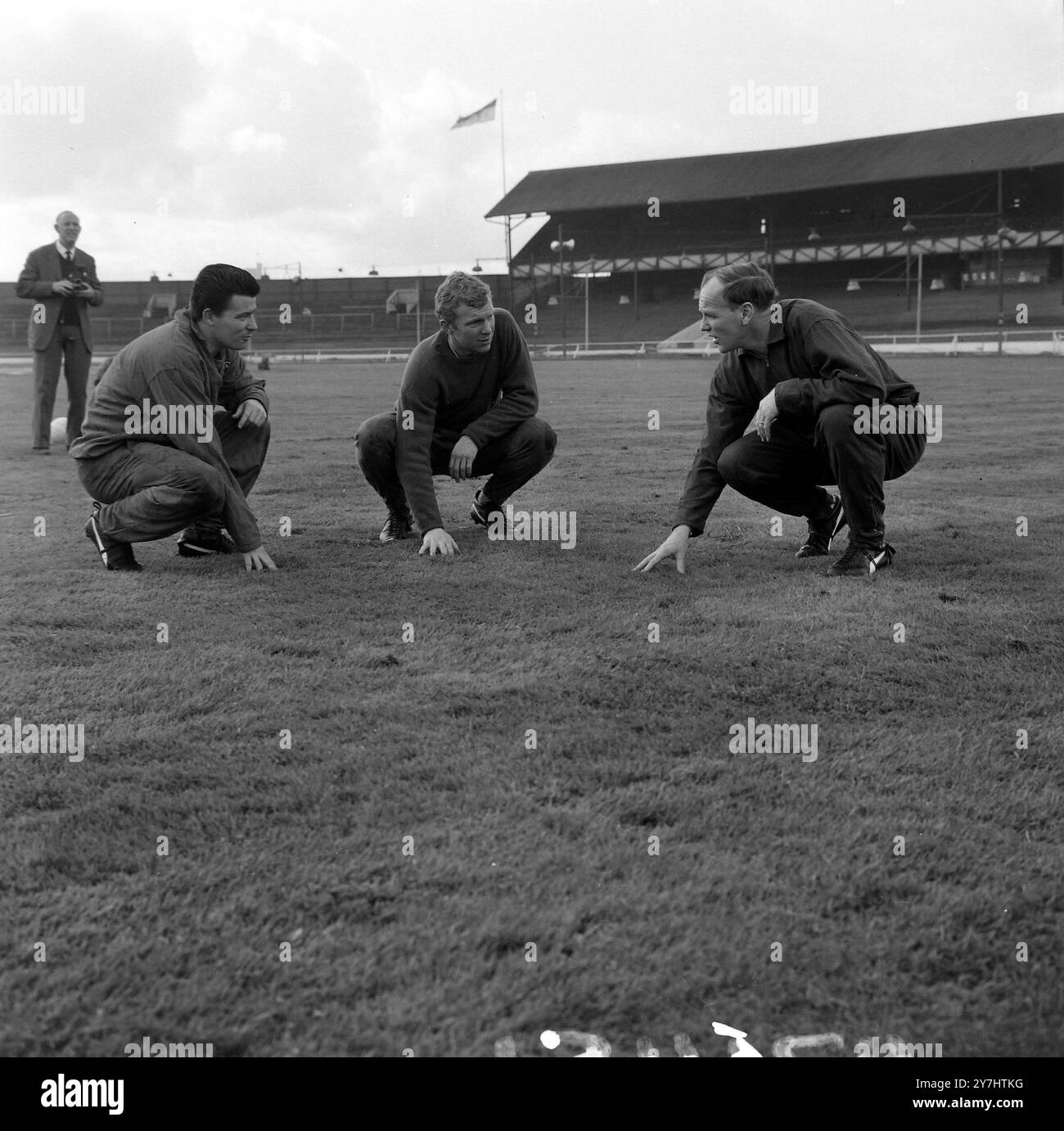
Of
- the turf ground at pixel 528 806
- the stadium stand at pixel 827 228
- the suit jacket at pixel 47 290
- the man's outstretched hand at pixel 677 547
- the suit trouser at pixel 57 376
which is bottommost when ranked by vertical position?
the turf ground at pixel 528 806

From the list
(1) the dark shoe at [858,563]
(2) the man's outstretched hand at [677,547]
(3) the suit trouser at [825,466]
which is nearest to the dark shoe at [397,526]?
(2) the man's outstretched hand at [677,547]

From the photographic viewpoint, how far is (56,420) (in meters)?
11.4

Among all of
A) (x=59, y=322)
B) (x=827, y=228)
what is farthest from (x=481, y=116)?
(x=59, y=322)

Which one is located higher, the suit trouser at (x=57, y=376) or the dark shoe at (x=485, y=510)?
the suit trouser at (x=57, y=376)

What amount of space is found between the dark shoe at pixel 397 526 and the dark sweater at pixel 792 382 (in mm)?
1563

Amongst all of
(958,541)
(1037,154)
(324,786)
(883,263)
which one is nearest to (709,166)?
(883,263)

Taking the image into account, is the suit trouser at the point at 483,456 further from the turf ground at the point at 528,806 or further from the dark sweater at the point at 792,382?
the dark sweater at the point at 792,382

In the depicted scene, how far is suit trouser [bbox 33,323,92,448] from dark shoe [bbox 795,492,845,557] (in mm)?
6886

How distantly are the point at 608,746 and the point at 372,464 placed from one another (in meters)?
3.05

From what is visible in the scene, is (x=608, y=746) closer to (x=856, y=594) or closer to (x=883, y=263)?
(x=856, y=594)

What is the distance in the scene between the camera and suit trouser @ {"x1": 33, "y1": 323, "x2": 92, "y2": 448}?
10.1 metres

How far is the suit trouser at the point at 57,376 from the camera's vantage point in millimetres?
10133

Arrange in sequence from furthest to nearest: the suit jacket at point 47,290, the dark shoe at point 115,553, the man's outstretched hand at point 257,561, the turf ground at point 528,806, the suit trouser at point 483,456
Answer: the suit jacket at point 47,290 < the suit trouser at point 483,456 < the dark shoe at point 115,553 < the man's outstretched hand at point 257,561 < the turf ground at point 528,806

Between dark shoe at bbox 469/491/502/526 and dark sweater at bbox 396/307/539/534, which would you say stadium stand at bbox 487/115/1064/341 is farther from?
dark sweater at bbox 396/307/539/534
